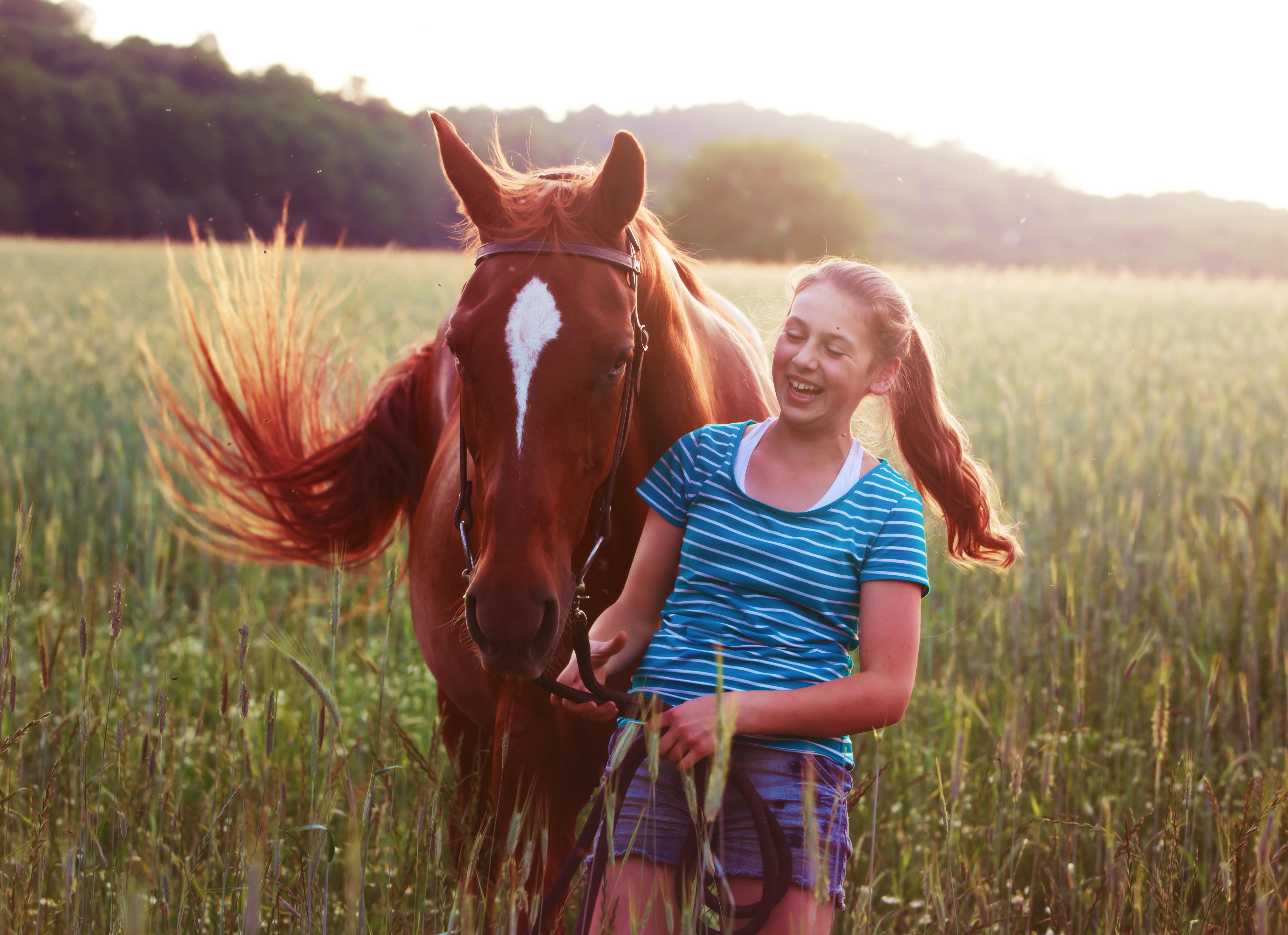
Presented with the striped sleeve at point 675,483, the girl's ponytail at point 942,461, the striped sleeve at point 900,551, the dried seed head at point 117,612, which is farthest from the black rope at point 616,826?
the girl's ponytail at point 942,461

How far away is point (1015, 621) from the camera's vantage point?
122 inches

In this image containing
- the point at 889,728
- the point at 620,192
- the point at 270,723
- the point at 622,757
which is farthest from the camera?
the point at 889,728

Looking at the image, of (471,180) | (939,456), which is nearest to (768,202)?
(939,456)

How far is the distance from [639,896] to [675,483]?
0.70 meters

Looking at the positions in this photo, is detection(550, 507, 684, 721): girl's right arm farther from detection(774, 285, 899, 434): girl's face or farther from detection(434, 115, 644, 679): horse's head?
detection(774, 285, 899, 434): girl's face

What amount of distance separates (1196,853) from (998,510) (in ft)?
3.89

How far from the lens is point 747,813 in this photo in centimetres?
148

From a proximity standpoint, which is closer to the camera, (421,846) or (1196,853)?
(421,846)

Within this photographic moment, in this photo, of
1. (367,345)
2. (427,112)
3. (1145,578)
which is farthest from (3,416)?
(1145,578)

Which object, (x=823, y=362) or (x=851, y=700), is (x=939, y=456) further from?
(x=851, y=700)

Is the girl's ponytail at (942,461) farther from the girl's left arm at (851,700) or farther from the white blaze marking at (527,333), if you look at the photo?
the white blaze marking at (527,333)

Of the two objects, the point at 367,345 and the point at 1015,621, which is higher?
the point at 367,345

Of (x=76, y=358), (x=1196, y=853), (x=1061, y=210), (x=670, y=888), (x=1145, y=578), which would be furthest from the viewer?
(x=1061, y=210)

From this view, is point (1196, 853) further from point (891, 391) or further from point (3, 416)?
point (3, 416)
